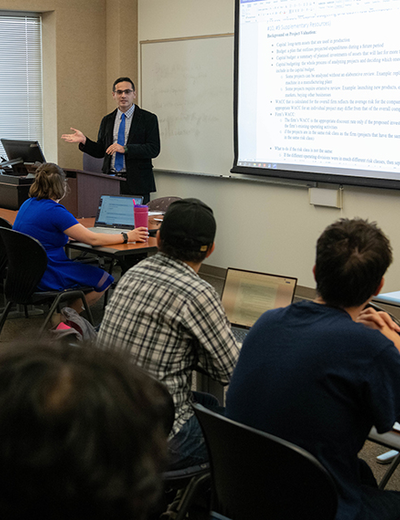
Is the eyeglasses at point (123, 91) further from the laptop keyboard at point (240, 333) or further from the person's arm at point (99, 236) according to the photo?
the laptop keyboard at point (240, 333)

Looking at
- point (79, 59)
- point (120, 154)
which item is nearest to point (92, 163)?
point (120, 154)

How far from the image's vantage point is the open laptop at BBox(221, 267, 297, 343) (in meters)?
1.99

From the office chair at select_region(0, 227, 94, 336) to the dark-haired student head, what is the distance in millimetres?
1474

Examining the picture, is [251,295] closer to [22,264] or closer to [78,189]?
[22,264]

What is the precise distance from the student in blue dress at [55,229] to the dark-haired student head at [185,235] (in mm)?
1660

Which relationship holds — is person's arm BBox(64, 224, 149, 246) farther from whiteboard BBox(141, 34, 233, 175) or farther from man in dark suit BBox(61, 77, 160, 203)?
whiteboard BBox(141, 34, 233, 175)

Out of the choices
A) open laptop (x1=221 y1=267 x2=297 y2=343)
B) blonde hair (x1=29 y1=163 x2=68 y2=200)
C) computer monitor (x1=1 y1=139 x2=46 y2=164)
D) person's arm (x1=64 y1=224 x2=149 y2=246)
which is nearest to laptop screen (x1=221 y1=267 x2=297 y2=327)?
open laptop (x1=221 y1=267 x2=297 y2=343)

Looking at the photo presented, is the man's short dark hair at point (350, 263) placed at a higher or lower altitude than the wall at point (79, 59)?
lower

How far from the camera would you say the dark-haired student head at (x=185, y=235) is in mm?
1844

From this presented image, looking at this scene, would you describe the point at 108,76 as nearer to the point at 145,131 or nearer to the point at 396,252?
the point at 145,131

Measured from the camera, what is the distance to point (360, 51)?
4.19m

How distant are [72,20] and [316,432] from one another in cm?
589

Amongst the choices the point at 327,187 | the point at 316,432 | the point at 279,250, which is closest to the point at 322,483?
the point at 316,432

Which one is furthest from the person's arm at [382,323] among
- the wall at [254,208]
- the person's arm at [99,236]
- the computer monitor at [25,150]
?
the computer monitor at [25,150]
